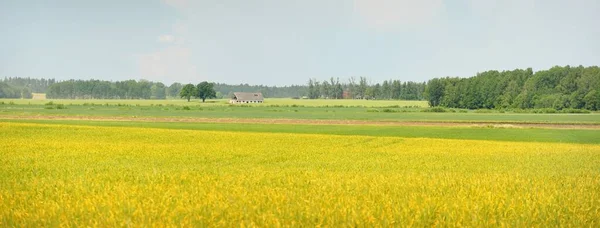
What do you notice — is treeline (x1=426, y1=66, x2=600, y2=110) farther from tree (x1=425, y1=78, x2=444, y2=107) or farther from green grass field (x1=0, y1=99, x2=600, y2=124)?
green grass field (x1=0, y1=99, x2=600, y2=124)

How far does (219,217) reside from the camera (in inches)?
391

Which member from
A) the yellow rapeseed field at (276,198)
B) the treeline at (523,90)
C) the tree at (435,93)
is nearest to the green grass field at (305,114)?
the treeline at (523,90)

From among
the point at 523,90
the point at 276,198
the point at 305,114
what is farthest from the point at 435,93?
the point at 276,198

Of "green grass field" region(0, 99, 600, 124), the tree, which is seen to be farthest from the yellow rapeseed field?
the tree

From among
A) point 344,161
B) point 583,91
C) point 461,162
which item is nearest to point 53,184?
point 344,161

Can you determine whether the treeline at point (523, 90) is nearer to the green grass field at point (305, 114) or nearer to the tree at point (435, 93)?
the tree at point (435, 93)

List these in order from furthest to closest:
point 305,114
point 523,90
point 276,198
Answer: point 523,90
point 305,114
point 276,198

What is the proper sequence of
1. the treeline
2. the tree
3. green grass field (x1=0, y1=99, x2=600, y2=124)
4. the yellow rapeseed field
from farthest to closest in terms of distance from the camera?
1. the tree
2. the treeline
3. green grass field (x1=0, y1=99, x2=600, y2=124)
4. the yellow rapeseed field

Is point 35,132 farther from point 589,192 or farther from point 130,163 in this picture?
point 589,192

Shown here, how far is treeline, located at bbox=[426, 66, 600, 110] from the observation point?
14675 cm

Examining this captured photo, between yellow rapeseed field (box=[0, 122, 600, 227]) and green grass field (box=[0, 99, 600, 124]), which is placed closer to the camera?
yellow rapeseed field (box=[0, 122, 600, 227])

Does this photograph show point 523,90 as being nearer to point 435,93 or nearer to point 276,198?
point 435,93

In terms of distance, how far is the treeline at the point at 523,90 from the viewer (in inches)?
5778

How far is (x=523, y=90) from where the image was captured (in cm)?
17038
